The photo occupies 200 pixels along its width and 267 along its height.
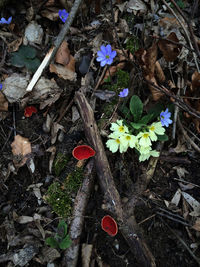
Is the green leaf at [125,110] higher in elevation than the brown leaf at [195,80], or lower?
Answer: lower

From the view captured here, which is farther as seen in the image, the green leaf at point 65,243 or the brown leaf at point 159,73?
the brown leaf at point 159,73

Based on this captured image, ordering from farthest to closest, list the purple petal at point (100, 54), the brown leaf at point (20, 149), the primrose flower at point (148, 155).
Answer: the brown leaf at point (20, 149) < the purple petal at point (100, 54) < the primrose flower at point (148, 155)

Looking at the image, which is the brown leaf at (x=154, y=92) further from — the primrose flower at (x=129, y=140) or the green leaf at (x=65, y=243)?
the green leaf at (x=65, y=243)

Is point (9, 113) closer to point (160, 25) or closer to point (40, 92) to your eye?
point (40, 92)

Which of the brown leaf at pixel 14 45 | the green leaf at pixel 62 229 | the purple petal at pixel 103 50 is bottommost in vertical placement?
the green leaf at pixel 62 229

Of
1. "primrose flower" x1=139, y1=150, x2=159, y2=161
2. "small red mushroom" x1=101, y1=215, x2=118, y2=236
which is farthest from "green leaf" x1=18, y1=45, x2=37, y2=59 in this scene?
"small red mushroom" x1=101, y1=215, x2=118, y2=236

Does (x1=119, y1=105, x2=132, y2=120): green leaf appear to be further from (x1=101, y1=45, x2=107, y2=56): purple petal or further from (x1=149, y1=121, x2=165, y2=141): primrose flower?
(x1=101, y1=45, x2=107, y2=56): purple petal

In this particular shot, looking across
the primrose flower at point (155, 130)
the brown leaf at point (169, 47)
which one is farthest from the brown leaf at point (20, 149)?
the brown leaf at point (169, 47)
